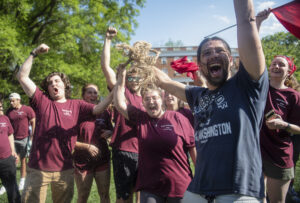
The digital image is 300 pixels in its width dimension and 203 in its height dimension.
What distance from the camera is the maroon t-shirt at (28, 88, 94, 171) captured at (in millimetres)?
2838

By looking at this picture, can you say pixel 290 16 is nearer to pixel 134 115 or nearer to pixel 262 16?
pixel 262 16

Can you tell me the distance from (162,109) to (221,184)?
5.05 ft

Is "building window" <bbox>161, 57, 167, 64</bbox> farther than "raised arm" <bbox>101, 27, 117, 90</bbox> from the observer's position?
Yes

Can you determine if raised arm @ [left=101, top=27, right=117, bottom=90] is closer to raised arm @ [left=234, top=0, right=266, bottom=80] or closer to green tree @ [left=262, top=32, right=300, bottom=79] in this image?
raised arm @ [left=234, top=0, right=266, bottom=80]

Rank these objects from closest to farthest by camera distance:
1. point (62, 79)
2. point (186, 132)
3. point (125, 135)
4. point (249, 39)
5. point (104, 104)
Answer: point (249, 39) < point (186, 132) < point (104, 104) < point (62, 79) < point (125, 135)

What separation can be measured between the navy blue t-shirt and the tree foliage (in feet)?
31.4

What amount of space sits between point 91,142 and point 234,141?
2.56 metres

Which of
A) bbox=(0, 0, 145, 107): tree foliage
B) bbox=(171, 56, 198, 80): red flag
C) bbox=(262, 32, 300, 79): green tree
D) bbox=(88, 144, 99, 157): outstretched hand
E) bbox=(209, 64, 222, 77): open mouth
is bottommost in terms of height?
bbox=(88, 144, 99, 157): outstretched hand

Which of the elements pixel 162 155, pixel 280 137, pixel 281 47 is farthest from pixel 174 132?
pixel 281 47

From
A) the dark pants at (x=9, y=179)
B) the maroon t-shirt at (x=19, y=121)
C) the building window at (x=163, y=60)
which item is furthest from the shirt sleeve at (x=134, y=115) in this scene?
the building window at (x=163, y=60)

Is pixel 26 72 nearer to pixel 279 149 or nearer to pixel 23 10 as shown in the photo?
pixel 279 149

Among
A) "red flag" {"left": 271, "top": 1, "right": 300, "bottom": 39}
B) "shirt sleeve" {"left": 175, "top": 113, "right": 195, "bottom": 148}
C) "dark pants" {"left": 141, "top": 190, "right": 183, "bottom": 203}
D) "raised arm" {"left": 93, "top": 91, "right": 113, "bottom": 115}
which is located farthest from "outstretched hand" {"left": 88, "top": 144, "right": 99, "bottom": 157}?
"red flag" {"left": 271, "top": 1, "right": 300, "bottom": 39}

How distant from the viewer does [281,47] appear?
25.6m

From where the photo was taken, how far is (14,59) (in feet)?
31.9
